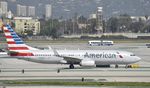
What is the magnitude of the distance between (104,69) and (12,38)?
14.7 metres

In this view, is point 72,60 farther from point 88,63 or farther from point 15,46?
point 15,46

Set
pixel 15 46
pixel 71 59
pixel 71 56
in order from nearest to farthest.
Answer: pixel 71 59, pixel 71 56, pixel 15 46

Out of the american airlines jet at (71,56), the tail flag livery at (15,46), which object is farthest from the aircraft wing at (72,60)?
the tail flag livery at (15,46)

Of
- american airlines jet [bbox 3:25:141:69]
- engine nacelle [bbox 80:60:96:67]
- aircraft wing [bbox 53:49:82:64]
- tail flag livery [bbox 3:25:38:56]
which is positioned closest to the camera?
engine nacelle [bbox 80:60:96:67]

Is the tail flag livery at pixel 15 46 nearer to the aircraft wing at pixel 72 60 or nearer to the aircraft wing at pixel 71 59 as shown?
the aircraft wing at pixel 71 59

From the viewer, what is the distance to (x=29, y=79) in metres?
54.7

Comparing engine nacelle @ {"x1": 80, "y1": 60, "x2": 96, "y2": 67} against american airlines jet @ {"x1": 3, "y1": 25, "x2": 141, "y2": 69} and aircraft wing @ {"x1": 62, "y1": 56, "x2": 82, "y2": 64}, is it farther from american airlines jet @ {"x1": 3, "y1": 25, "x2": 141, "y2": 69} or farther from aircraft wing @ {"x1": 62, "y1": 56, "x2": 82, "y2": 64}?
aircraft wing @ {"x1": 62, "y1": 56, "x2": 82, "y2": 64}

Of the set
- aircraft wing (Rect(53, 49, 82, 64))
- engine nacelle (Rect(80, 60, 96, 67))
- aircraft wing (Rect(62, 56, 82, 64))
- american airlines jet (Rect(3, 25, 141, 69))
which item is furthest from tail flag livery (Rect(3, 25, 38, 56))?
engine nacelle (Rect(80, 60, 96, 67))

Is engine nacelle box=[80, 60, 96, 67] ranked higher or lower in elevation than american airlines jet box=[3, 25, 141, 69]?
lower

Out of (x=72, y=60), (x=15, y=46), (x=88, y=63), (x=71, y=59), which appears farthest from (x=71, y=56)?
(x=15, y=46)

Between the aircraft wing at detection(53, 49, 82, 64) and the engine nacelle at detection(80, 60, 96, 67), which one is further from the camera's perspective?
the aircraft wing at detection(53, 49, 82, 64)

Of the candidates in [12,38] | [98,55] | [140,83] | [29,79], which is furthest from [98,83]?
[12,38]

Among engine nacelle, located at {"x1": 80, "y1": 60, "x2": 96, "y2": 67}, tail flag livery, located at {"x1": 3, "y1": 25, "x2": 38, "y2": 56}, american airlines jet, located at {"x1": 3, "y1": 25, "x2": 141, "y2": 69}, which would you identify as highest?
tail flag livery, located at {"x1": 3, "y1": 25, "x2": 38, "y2": 56}

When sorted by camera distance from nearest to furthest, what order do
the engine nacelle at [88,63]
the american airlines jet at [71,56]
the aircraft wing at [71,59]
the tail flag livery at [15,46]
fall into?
1. the engine nacelle at [88,63]
2. the aircraft wing at [71,59]
3. the american airlines jet at [71,56]
4. the tail flag livery at [15,46]
